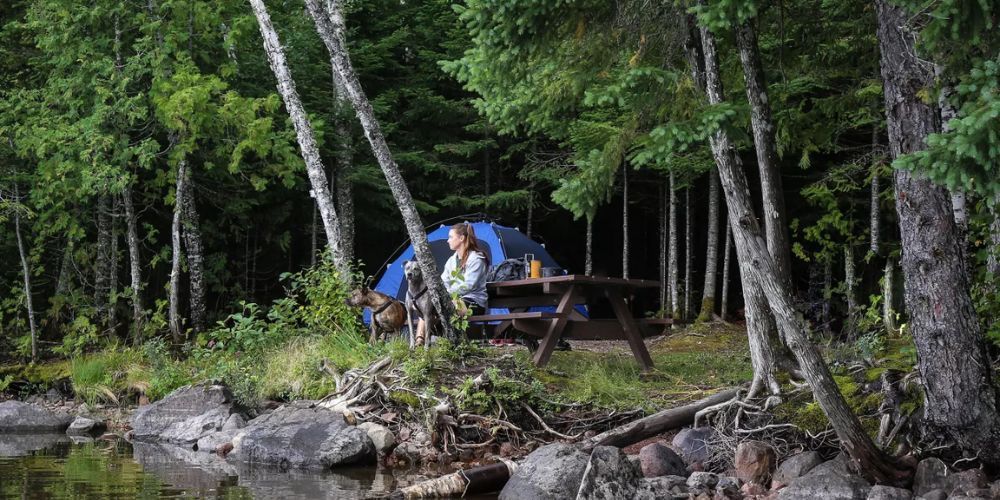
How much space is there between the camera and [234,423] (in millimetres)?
8297

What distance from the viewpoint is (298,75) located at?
1563cm

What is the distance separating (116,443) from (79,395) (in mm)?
3008

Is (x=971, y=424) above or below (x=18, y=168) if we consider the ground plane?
below

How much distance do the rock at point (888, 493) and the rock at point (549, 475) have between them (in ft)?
5.38

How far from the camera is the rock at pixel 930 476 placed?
16.0 ft

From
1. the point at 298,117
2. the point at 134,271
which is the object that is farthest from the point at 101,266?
the point at 298,117

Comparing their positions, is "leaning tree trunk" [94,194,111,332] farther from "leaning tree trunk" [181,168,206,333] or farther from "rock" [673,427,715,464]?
"rock" [673,427,715,464]

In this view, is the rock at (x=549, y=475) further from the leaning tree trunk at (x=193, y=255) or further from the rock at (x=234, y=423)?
the leaning tree trunk at (x=193, y=255)

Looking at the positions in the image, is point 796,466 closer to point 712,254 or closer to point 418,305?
point 418,305

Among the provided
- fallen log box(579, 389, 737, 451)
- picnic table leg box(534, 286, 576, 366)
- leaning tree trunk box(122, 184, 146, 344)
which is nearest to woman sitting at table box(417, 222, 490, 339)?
picnic table leg box(534, 286, 576, 366)

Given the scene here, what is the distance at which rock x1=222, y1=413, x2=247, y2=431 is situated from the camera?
8238 mm

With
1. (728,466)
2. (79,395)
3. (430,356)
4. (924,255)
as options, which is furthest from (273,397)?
(924,255)

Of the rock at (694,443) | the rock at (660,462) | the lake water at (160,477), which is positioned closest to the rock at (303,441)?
the lake water at (160,477)

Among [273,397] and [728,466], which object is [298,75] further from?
[728,466]
